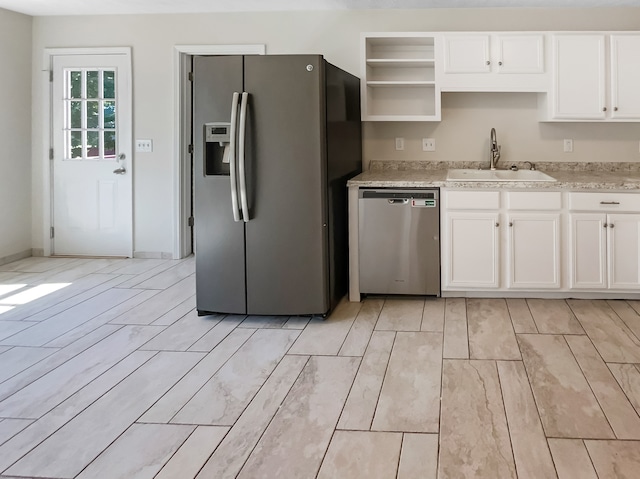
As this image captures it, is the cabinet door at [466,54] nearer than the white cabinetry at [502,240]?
No

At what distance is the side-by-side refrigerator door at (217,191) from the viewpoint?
3.18 m

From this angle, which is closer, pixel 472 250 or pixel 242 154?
pixel 242 154

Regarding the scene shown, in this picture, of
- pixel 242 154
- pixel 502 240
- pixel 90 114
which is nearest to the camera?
pixel 242 154

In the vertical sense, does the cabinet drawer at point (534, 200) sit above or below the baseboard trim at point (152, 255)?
above

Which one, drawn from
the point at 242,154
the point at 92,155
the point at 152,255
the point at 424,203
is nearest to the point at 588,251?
the point at 424,203

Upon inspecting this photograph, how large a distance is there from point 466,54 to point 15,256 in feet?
14.4

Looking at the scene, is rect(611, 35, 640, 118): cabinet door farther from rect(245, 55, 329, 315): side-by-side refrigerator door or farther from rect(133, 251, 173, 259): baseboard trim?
rect(133, 251, 173, 259): baseboard trim

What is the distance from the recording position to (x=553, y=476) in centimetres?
166

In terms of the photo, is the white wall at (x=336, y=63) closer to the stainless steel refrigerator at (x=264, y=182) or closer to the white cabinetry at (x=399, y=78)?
the white cabinetry at (x=399, y=78)

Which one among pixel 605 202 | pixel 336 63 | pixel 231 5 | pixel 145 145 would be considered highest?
pixel 231 5

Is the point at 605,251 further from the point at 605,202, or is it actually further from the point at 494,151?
the point at 494,151

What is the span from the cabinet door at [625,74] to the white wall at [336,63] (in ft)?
1.30

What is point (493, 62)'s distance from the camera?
4.01 m

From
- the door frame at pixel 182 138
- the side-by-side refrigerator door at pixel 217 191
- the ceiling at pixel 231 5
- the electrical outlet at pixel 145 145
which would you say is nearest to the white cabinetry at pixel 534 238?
the ceiling at pixel 231 5
